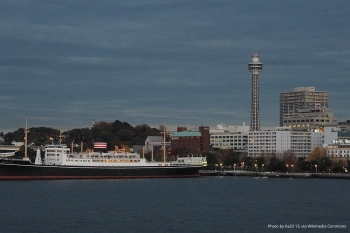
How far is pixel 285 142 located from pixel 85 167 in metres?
83.9

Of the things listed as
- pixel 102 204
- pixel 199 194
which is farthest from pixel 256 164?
pixel 102 204

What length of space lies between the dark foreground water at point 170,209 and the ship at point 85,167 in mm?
21013

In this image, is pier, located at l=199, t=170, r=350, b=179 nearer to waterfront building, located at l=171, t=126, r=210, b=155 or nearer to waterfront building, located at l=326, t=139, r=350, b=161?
waterfront building, located at l=326, t=139, r=350, b=161

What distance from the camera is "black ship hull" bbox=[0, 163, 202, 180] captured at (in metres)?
108

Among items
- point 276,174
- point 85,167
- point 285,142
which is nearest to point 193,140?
point 285,142

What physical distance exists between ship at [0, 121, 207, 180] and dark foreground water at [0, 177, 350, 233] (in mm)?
21013

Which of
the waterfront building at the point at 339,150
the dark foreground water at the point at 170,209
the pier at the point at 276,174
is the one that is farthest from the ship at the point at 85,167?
the waterfront building at the point at 339,150

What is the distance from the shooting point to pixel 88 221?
54.8 meters

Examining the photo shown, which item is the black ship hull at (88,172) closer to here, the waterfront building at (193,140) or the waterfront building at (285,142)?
the waterfront building at (193,140)

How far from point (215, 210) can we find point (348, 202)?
1401 cm

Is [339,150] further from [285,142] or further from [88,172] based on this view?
[88,172]

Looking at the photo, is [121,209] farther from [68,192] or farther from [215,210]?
[68,192]

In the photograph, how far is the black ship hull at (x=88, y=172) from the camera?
4272 inches

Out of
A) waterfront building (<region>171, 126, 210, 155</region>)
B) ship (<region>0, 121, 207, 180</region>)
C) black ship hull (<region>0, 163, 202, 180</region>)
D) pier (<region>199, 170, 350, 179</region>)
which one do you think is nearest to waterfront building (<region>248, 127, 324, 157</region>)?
waterfront building (<region>171, 126, 210, 155</region>)
